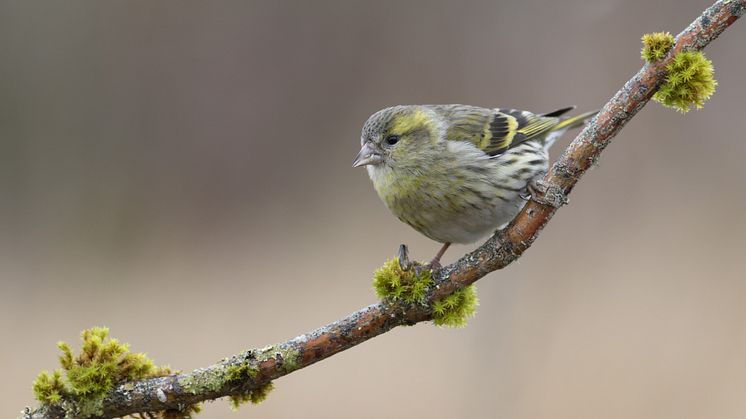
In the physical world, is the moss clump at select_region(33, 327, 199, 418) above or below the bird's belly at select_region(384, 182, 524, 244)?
below

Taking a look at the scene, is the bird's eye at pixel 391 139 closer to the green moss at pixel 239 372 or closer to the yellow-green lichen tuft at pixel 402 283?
the yellow-green lichen tuft at pixel 402 283

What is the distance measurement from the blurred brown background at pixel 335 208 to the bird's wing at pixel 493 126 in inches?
108

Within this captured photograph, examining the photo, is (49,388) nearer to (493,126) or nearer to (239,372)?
(239,372)

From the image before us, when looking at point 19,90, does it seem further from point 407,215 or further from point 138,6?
point 407,215

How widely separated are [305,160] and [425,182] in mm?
6347

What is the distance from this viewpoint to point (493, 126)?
455cm

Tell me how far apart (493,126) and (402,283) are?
1754 mm

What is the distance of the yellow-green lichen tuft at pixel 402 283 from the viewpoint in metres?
3.05

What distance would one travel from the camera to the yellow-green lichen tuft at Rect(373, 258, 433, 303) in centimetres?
305

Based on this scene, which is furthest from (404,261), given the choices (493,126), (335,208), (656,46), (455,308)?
(335,208)

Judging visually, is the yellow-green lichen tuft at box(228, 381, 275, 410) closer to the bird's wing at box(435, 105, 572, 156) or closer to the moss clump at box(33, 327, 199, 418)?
the moss clump at box(33, 327, 199, 418)

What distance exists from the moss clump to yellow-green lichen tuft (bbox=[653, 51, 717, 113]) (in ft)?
6.65

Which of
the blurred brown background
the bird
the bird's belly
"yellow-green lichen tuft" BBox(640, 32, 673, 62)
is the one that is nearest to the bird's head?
the bird

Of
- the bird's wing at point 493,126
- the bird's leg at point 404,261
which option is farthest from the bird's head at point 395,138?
the bird's leg at point 404,261
